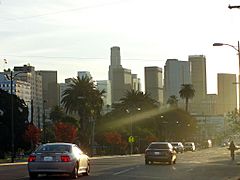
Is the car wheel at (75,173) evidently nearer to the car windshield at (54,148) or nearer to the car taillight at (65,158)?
the car taillight at (65,158)

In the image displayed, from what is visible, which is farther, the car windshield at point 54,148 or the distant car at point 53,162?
the car windshield at point 54,148

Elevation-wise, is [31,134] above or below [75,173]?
above

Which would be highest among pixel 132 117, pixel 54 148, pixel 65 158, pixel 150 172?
pixel 132 117

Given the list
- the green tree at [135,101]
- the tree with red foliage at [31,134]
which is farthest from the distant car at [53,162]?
the green tree at [135,101]

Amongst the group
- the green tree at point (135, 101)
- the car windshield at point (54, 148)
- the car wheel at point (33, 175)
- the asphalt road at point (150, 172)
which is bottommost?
the asphalt road at point (150, 172)


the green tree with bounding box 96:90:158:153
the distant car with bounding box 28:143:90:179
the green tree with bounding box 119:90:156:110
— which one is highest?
the green tree with bounding box 119:90:156:110

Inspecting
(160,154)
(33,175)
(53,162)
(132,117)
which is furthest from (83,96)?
(53,162)

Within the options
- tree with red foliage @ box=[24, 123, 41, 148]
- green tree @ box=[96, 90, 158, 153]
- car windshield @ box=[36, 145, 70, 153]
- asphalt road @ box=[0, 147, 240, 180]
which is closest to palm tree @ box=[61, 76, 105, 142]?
tree with red foliage @ box=[24, 123, 41, 148]

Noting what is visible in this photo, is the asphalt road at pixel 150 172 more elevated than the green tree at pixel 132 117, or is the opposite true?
the green tree at pixel 132 117

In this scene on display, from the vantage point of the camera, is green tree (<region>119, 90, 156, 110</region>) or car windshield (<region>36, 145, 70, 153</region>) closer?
car windshield (<region>36, 145, 70, 153</region>)

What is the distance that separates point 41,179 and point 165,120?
114 m

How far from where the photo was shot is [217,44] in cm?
4134

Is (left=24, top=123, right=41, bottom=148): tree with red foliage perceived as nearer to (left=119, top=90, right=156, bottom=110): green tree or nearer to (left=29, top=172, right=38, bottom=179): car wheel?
(left=119, top=90, right=156, bottom=110): green tree

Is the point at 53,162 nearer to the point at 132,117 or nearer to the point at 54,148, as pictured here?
the point at 54,148
